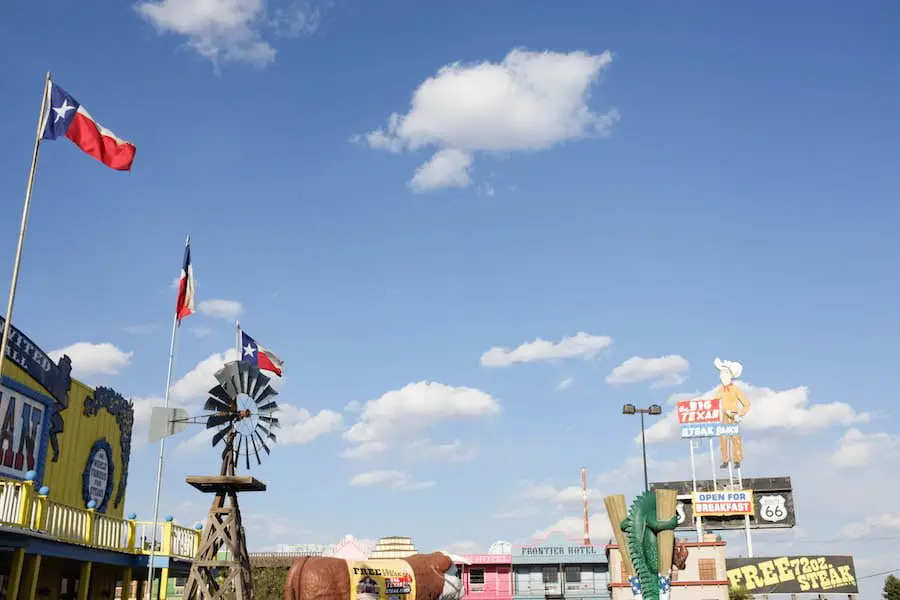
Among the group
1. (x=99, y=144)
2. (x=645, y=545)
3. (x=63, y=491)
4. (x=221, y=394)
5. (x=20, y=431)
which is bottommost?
(x=645, y=545)

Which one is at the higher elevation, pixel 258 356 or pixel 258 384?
pixel 258 356

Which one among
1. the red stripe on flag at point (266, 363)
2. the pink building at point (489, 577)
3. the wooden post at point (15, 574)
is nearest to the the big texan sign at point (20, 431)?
the wooden post at point (15, 574)

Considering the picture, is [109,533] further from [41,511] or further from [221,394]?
[221,394]

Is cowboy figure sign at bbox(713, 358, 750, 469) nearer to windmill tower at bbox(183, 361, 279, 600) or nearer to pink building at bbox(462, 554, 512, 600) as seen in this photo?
pink building at bbox(462, 554, 512, 600)

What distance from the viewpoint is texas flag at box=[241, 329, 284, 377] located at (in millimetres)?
29969

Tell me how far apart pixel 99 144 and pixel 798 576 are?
55272 mm

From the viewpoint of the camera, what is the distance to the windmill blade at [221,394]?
22.7 m

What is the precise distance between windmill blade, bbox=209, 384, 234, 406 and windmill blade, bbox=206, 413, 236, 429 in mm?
349

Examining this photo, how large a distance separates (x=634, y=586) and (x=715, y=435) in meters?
43.7

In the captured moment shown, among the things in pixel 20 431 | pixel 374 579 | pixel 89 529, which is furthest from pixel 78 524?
pixel 374 579

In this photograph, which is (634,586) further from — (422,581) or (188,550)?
(188,550)

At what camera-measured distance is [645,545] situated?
21.6m

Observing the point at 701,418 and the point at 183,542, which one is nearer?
the point at 183,542

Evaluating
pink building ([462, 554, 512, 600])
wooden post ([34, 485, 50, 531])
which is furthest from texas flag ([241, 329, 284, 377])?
pink building ([462, 554, 512, 600])
